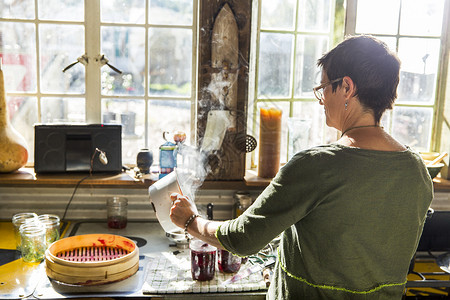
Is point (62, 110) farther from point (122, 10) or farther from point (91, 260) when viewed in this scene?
point (91, 260)

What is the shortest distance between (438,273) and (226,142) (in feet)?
3.90

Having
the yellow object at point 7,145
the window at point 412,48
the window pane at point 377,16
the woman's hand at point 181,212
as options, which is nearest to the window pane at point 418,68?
the window at point 412,48

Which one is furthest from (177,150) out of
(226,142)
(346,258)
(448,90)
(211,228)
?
(448,90)

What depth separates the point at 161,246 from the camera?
217cm

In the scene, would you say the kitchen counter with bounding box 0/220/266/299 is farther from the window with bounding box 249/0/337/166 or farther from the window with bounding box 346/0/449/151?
the window with bounding box 346/0/449/151

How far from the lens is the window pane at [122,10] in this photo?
8.30 ft

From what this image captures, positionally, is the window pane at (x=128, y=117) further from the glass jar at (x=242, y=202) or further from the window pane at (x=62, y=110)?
the glass jar at (x=242, y=202)

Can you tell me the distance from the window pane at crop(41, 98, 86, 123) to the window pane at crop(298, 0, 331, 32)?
4.26ft

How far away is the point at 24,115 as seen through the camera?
102 inches

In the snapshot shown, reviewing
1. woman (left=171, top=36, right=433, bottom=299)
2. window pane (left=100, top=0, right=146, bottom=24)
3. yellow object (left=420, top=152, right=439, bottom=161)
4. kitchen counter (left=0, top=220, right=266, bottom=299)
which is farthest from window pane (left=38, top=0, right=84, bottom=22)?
yellow object (left=420, top=152, right=439, bottom=161)

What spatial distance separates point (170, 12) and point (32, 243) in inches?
54.0

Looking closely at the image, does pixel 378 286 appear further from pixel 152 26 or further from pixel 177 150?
pixel 152 26

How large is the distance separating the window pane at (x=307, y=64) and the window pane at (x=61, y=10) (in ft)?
3.98

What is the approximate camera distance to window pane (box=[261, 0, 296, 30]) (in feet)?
8.53
